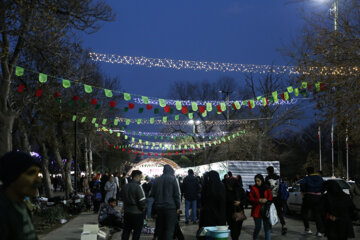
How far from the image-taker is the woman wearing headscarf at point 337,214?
8992mm

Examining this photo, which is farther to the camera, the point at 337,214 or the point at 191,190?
the point at 191,190

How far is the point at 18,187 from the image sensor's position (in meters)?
3.17

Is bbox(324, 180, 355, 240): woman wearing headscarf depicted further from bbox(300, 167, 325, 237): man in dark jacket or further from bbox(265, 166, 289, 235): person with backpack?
bbox(300, 167, 325, 237): man in dark jacket

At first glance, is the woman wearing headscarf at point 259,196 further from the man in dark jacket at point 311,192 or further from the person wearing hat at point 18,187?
the person wearing hat at point 18,187

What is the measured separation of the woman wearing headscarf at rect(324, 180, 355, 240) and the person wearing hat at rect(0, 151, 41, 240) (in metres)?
7.00

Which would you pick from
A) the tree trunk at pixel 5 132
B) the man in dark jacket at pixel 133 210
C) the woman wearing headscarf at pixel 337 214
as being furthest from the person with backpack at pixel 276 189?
the tree trunk at pixel 5 132

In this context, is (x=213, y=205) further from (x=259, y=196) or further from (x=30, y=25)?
(x=30, y=25)

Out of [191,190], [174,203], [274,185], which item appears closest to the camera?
[174,203]

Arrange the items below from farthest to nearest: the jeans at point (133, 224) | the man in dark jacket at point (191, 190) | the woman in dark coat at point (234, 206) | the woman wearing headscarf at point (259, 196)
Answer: the man in dark jacket at point (191, 190) → the woman wearing headscarf at point (259, 196) → the woman in dark coat at point (234, 206) → the jeans at point (133, 224)

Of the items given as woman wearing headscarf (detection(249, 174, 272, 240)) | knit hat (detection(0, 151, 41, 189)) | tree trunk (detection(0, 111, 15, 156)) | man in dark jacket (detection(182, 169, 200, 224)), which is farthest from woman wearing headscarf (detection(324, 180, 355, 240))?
tree trunk (detection(0, 111, 15, 156))

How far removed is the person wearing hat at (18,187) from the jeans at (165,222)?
19.7ft

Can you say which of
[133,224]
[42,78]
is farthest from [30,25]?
[133,224]

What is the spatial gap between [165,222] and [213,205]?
0.96 m

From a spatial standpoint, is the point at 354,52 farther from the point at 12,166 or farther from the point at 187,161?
the point at 187,161
